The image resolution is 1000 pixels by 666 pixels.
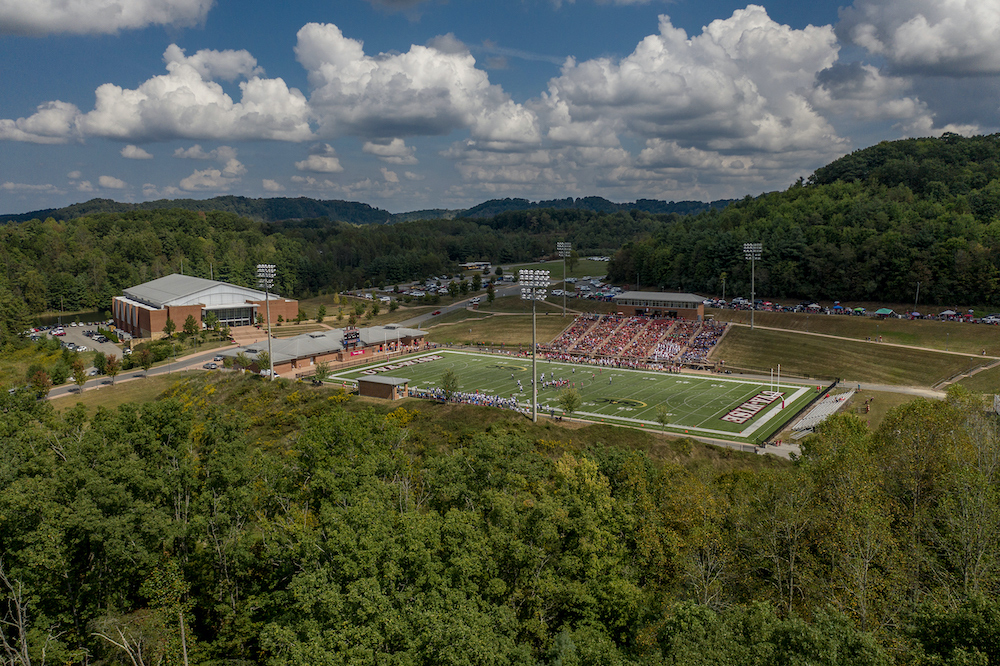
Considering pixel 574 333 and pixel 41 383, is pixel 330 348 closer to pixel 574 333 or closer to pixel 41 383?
pixel 41 383

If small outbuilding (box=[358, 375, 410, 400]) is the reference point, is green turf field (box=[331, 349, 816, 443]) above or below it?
below

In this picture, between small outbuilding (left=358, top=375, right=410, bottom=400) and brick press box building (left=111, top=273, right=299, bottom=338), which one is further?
brick press box building (left=111, top=273, right=299, bottom=338)

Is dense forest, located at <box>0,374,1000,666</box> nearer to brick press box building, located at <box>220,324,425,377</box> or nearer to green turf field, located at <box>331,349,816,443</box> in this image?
green turf field, located at <box>331,349,816,443</box>

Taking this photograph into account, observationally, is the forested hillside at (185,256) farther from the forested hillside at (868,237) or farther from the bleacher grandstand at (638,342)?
the bleacher grandstand at (638,342)

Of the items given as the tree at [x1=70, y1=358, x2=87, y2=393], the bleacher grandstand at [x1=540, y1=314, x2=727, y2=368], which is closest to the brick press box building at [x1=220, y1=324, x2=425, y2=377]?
the tree at [x1=70, y1=358, x2=87, y2=393]

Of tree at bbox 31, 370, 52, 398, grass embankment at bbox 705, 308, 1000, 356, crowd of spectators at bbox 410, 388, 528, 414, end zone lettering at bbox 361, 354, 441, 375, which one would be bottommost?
crowd of spectators at bbox 410, 388, 528, 414

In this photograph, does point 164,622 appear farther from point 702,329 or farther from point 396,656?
point 702,329

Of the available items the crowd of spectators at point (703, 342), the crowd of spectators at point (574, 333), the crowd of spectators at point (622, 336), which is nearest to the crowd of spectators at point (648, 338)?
the crowd of spectators at point (622, 336)

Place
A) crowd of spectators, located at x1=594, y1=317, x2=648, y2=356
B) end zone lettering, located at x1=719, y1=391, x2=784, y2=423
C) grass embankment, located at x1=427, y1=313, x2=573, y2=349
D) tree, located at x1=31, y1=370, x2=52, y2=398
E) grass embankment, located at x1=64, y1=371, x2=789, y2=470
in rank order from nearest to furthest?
1. grass embankment, located at x1=64, y1=371, x2=789, y2=470
2. end zone lettering, located at x1=719, y1=391, x2=784, y2=423
3. tree, located at x1=31, y1=370, x2=52, y2=398
4. crowd of spectators, located at x1=594, y1=317, x2=648, y2=356
5. grass embankment, located at x1=427, y1=313, x2=573, y2=349
